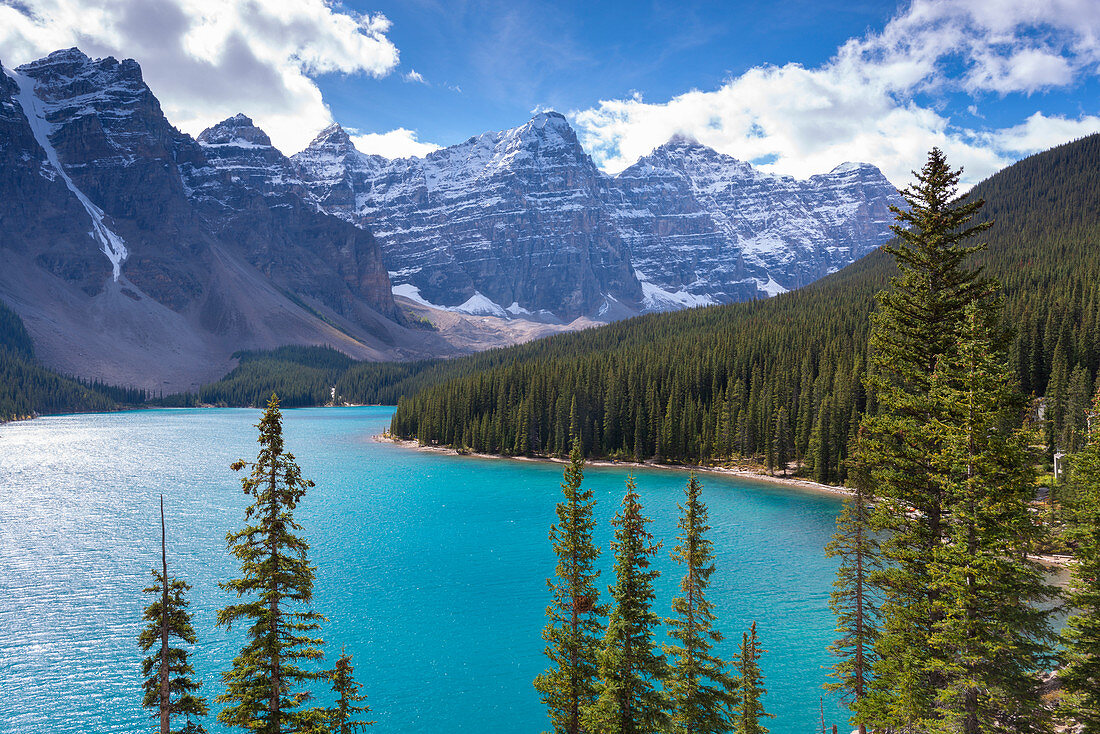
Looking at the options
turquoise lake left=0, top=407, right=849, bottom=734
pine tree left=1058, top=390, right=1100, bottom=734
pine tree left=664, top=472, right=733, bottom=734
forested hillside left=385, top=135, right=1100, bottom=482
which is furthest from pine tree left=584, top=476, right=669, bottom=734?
forested hillside left=385, top=135, right=1100, bottom=482

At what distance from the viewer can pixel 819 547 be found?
5519 centimetres

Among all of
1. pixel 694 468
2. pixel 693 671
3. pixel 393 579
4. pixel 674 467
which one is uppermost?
pixel 693 671

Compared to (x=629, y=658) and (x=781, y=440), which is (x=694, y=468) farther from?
(x=629, y=658)

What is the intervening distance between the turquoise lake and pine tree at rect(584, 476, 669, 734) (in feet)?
40.2

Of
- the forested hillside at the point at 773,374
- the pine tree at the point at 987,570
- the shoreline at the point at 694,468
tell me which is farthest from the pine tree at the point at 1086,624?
the forested hillside at the point at 773,374

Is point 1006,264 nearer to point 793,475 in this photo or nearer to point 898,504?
point 793,475

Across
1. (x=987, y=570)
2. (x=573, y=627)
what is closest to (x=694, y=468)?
(x=573, y=627)

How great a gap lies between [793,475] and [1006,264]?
73071mm

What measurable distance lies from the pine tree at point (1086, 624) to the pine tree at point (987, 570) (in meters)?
1.48

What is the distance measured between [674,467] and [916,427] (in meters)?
89.4

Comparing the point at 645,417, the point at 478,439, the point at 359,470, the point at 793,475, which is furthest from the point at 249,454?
the point at 793,475

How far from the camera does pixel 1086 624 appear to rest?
51.7 feet

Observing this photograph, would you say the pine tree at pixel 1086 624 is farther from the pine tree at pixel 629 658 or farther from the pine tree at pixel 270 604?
the pine tree at pixel 270 604

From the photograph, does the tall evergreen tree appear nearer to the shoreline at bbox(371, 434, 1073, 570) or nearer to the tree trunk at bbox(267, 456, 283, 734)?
the tree trunk at bbox(267, 456, 283, 734)
